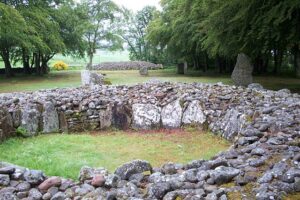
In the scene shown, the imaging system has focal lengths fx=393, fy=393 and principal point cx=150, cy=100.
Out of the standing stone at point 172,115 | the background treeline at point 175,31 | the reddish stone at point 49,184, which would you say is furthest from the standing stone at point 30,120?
the background treeline at point 175,31

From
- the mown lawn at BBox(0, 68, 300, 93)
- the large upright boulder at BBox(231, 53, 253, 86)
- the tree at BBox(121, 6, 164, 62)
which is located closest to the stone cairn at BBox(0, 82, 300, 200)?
the large upright boulder at BBox(231, 53, 253, 86)

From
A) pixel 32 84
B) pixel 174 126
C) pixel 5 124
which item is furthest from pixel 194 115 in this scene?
pixel 32 84

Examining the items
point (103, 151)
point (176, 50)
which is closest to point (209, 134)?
point (103, 151)

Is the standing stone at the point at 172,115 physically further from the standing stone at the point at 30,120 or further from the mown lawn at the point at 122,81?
the mown lawn at the point at 122,81

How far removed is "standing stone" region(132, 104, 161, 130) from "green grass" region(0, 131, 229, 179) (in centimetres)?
39

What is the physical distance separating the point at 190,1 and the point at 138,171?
10779mm

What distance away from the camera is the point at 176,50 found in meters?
29.5

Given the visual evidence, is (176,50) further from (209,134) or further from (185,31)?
(209,134)

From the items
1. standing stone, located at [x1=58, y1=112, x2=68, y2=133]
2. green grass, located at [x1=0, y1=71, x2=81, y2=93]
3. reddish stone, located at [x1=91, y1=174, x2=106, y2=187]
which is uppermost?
reddish stone, located at [x1=91, y1=174, x2=106, y2=187]

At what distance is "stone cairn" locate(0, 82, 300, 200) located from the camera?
12.6 ft

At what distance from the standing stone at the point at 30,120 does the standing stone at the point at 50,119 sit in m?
0.16

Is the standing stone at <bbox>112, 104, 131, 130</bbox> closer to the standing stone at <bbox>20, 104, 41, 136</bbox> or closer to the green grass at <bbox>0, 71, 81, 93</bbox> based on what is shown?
the standing stone at <bbox>20, 104, 41, 136</bbox>

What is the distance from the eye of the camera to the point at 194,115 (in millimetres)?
9219

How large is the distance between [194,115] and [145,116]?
3.88 feet
